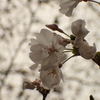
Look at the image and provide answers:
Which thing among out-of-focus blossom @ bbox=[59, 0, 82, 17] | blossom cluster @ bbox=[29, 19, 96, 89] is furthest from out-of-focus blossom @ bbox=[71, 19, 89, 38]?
out-of-focus blossom @ bbox=[59, 0, 82, 17]

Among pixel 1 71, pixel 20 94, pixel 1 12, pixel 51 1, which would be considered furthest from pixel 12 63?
pixel 51 1

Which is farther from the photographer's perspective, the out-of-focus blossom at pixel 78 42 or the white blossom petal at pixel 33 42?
the white blossom petal at pixel 33 42

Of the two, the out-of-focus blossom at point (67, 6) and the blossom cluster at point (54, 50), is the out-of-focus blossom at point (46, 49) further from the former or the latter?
the out-of-focus blossom at point (67, 6)

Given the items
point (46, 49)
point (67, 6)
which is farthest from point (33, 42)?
point (67, 6)

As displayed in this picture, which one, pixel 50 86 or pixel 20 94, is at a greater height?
pixel 20 94

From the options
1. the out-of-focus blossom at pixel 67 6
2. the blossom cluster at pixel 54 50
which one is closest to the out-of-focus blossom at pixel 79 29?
the blossom cluster at pixel 54 50

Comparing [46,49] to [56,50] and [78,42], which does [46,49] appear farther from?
[78,42]

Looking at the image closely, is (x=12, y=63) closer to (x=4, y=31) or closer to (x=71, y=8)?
(x=4, y=31)

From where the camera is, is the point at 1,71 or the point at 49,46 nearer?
the point at 49,46
